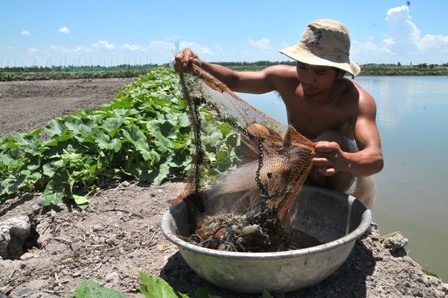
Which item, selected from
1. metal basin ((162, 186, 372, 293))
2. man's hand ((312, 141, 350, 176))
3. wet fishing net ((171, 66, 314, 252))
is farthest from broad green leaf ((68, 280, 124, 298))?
man's hand ((312, 141, 350, 176))

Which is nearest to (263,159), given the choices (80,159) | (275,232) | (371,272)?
(275,232)

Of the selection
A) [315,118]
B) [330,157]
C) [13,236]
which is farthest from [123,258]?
[315,118]

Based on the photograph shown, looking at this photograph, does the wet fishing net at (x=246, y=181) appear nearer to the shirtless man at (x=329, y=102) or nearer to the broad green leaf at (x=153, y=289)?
the shirtless man at (x=329, y=102)

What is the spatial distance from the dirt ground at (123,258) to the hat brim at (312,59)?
1.15 m

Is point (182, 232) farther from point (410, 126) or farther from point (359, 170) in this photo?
point (410, 126)

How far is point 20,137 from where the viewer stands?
4.05 m

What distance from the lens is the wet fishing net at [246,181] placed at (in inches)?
91.0

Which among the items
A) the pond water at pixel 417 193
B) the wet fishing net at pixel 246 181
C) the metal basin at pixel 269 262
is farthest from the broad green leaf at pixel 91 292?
the pond water at pixel 417 193

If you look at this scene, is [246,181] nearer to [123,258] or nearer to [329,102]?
[329,102]

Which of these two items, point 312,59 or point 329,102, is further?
point 329,102

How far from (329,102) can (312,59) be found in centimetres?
40

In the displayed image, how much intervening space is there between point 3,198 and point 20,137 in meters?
0.58

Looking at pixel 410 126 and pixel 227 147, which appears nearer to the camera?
pixel 227 147

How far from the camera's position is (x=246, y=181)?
2.63 metres
